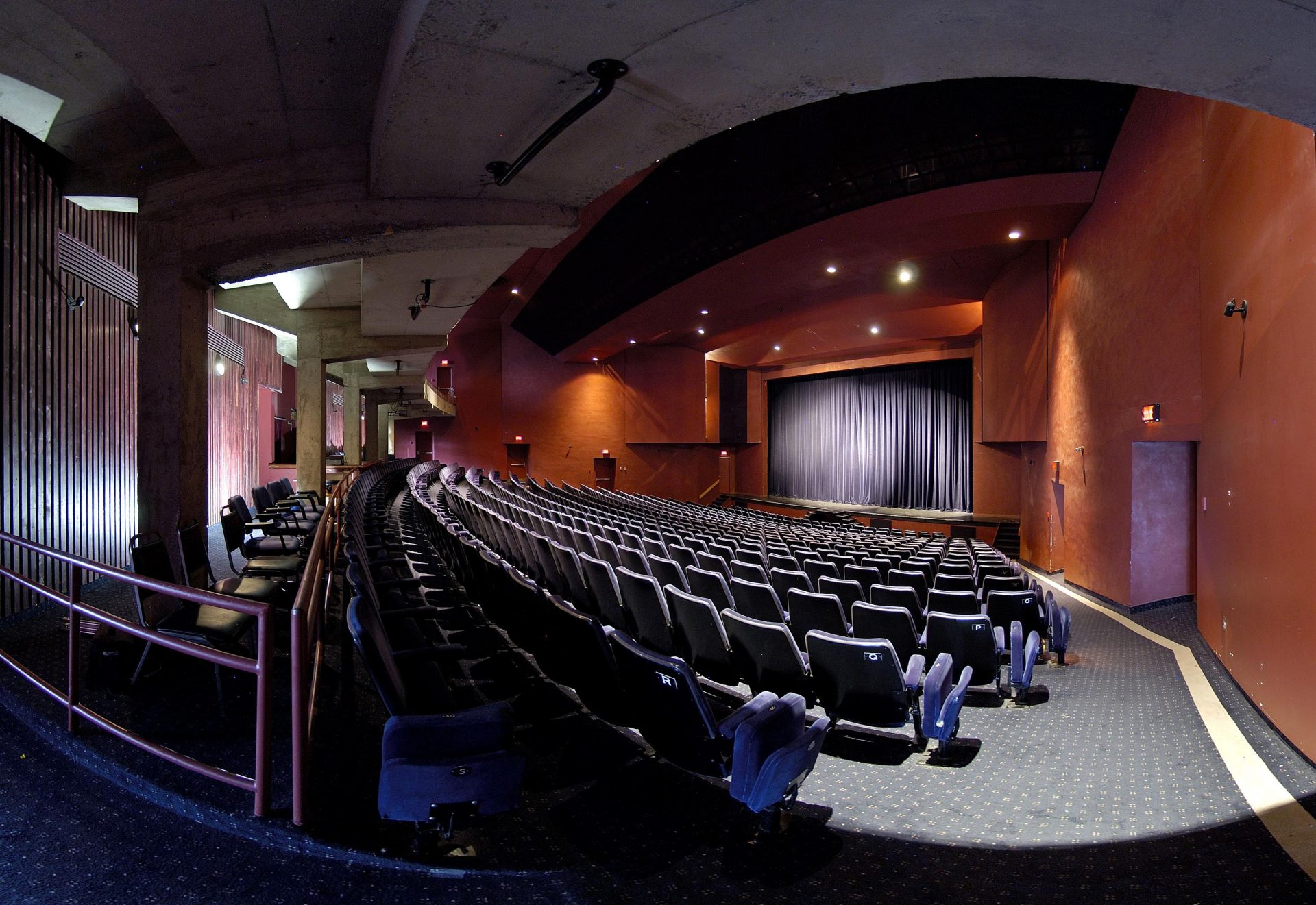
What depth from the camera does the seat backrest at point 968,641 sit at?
152 inches

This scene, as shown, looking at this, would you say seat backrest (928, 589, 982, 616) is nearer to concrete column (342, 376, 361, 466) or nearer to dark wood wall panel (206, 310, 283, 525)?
dark wood wall panel (206, 310, 283, 525)

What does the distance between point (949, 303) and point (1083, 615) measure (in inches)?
423

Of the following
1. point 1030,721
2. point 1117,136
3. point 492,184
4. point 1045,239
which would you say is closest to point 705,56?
point 492,184

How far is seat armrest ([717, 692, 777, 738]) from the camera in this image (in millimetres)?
2225

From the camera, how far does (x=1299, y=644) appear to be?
395 centimetres

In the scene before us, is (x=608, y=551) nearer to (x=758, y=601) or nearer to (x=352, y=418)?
(x=758, y=601)

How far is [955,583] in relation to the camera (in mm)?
5793

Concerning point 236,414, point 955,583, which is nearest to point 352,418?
point 236,414

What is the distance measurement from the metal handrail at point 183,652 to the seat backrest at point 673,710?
1184mm

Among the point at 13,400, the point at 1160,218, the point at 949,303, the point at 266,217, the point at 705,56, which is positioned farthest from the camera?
the point at 949,303

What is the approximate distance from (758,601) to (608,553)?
2.20 metres

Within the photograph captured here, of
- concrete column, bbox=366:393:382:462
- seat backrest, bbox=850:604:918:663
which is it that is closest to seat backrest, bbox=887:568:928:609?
seat backrest, bbox=850:604:918:663

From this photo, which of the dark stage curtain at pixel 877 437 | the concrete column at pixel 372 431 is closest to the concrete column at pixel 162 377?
Answer: the dark stage curtain at pixel 877 437

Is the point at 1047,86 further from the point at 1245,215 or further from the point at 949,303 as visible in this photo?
the point at 949,303
